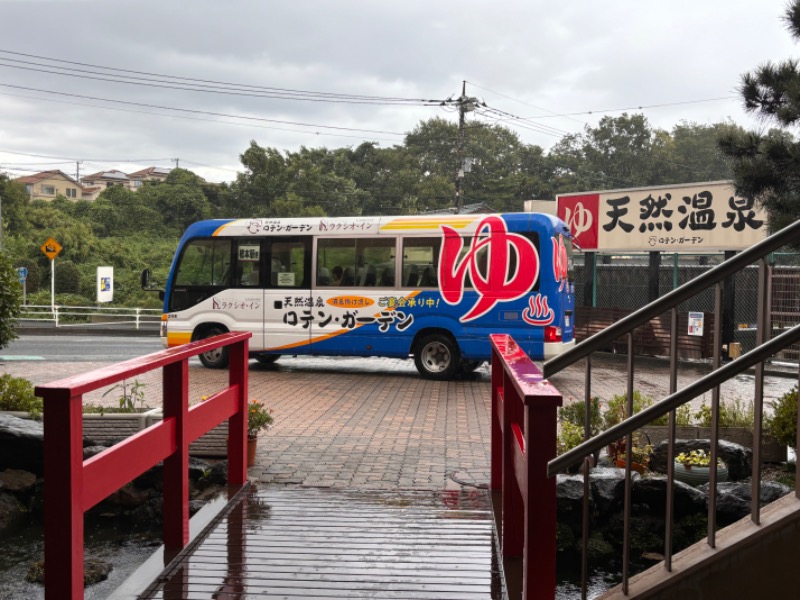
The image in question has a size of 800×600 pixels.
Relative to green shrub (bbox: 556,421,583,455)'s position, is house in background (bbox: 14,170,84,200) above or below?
above

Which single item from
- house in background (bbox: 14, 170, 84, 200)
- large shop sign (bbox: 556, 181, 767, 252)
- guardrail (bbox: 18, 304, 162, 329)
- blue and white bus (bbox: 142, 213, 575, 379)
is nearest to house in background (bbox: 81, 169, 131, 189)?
house in background (bbox: 14, 170, 84, 200)

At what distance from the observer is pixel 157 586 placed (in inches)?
171

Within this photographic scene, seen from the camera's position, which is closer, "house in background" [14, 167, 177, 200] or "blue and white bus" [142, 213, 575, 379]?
"blue and white bus" [142, 213, 575, 379]

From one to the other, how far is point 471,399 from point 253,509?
739 centimetres

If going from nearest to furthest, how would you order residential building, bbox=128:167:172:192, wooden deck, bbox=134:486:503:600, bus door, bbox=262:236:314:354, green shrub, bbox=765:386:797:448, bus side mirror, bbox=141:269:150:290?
wooden deck, bbox=134:486:503:600
green shrub, bbox=765:386:797:448
bus door, bbox=262:236:314:354
bus side mirror, bbox=141:269:150:290
residential building, bbox=128:167:172:192

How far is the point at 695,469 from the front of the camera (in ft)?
23.9

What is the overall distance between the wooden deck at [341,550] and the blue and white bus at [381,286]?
26.3 ft

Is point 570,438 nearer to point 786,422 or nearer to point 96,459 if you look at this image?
point 786,422

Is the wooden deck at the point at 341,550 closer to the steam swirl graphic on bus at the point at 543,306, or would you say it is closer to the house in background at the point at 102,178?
the steam swirl graphic on bus at the point at 543,306

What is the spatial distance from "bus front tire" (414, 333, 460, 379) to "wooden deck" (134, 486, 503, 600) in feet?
27.4

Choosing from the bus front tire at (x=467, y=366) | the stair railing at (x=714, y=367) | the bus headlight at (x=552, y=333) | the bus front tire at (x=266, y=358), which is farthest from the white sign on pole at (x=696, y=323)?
the stair railing at (x=714, y=367)

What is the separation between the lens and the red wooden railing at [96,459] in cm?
338

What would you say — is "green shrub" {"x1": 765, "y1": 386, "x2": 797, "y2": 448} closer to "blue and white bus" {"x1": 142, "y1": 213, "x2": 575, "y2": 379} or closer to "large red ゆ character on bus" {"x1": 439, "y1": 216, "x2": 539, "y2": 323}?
"blue and white bus" {"x1": 142, "y1": 213, "x2": 575, "y2": 379}

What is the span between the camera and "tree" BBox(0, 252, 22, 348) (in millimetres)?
10202
